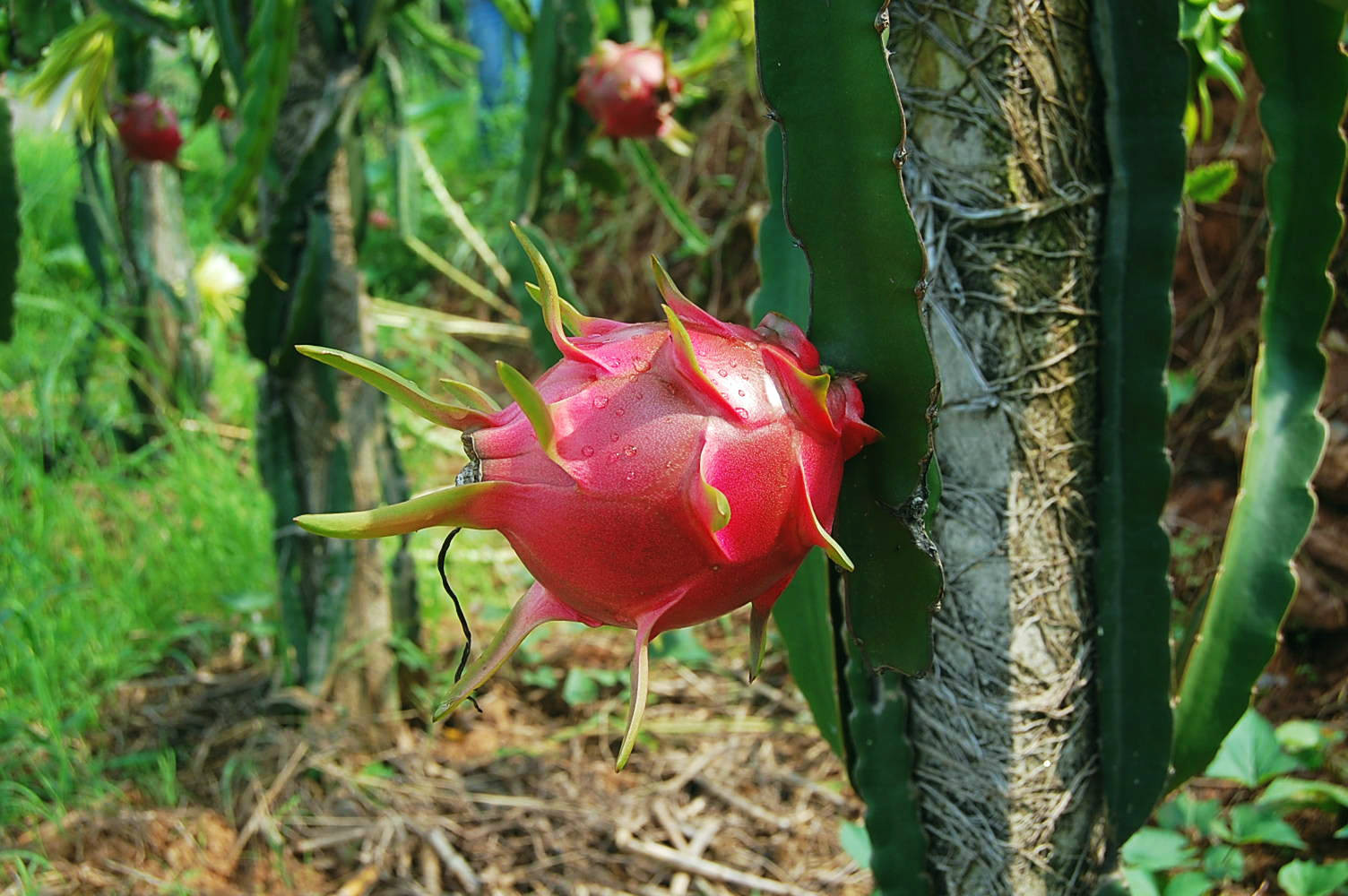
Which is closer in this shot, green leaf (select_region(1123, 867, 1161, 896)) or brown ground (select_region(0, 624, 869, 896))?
green leaf (select_region(1123, 867, 1161, 896))

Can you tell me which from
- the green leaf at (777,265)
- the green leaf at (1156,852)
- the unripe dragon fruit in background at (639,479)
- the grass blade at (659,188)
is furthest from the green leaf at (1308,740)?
the grass blade at (659,188)

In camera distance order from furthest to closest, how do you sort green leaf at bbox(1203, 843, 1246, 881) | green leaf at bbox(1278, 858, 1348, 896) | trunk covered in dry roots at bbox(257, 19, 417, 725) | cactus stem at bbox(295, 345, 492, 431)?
1. trunk covered in dry roots at bbox(257, 19, 417, 725)
2. green leaf at bbox(1203, 843, 1246, 881)
3. green leaf at bbox(1278, 858, 1348, 896)
4. cactus stem at bbox(295, 345, 492, 431)

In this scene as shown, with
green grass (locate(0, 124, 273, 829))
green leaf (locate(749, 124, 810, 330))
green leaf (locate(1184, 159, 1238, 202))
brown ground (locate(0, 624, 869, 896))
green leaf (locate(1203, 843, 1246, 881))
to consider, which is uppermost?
green leaf (locate(1184, 159, 1238, 202))

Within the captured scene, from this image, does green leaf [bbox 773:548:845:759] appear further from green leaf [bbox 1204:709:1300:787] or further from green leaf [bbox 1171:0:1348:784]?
green leaf [bbox 1204:709:1300:787]

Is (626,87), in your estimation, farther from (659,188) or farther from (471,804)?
(471,804)

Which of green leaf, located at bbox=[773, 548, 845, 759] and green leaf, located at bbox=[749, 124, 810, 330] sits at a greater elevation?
green leaf, located at bbox=[749, 124, 810, 330]

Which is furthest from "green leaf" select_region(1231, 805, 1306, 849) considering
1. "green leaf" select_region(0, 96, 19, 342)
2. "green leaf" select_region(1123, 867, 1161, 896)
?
"green leaf" select_region(0, 96, 19, 342)

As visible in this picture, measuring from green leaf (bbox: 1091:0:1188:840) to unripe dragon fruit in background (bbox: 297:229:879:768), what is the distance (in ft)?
1.12

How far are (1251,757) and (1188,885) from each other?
0.19m

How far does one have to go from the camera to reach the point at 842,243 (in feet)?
1.83

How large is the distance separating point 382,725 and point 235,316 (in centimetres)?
210

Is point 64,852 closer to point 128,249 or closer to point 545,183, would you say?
point 545,183

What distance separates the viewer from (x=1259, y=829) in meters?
1.07

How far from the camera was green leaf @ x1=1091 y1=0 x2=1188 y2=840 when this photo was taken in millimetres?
720
